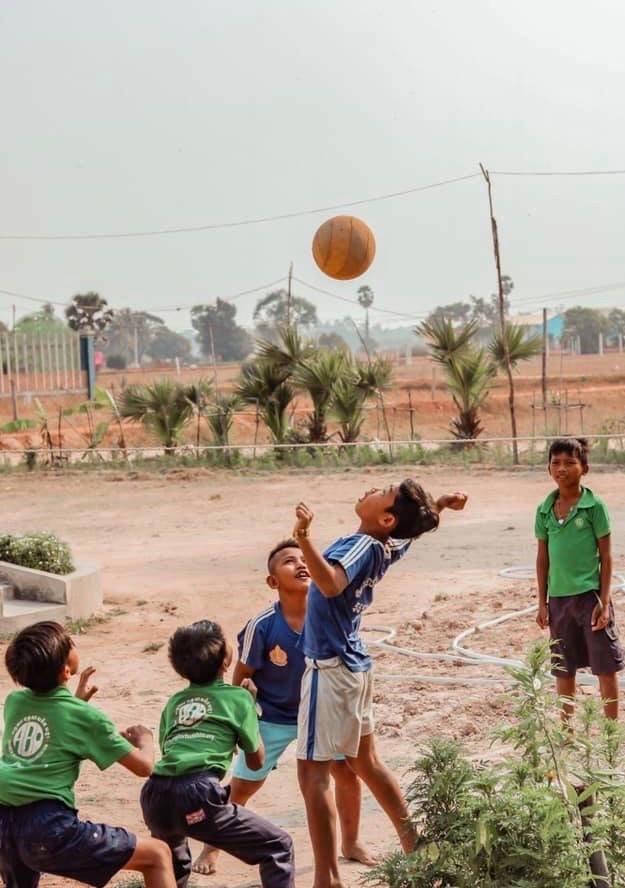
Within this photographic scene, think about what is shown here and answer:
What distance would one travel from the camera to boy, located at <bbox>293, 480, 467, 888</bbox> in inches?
167

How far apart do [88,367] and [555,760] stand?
3469 centimetres

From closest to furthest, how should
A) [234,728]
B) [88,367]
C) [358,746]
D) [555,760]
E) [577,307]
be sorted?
1. [555,760]
2. [234,728]
3. [358,746]
4. [88,367]
5. [577,307]

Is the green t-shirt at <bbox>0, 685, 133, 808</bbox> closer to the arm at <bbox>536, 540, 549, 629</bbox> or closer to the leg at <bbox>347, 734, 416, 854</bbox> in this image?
the leg at <bbox>347, 734, 416, 854</bbox>

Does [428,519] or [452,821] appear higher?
[428,519]

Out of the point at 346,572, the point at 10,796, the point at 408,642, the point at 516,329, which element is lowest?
the point at 408,642

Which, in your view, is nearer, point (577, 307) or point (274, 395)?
point (274, 395)

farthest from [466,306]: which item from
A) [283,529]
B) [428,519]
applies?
[428,519]

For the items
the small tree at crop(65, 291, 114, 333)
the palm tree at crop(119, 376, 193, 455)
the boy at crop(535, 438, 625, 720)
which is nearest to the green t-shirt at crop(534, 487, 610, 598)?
the boy at crop(535, 438, 625, 720)

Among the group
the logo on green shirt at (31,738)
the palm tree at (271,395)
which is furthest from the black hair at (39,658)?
the palm tree at (271,395)

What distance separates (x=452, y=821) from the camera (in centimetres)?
349

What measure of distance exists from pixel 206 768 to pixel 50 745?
504mm

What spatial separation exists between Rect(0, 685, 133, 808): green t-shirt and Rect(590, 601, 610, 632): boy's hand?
109 inches

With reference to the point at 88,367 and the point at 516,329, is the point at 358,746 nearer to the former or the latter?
the point at 516,329

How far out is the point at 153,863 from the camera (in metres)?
3.78
